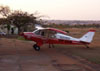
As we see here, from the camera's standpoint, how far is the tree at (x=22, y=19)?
47.4 meters

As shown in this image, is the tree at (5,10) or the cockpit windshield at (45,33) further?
the tree at (5,10)

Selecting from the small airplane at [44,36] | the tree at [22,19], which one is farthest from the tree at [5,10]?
the small airplane at [44,36]

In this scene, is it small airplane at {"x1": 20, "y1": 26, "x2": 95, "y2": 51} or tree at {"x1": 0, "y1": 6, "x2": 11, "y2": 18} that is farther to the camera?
tree at {"x1": 0, "y1": 6, "x2": 11, "y2": 18}

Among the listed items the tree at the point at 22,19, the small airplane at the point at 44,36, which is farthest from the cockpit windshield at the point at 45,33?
the tree at the point at 22,19

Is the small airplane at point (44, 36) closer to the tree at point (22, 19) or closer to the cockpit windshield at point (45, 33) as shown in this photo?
the cockpit windshield at point (45, 33)

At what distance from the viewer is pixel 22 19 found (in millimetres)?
47062

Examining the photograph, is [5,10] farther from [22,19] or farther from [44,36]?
[44,36]

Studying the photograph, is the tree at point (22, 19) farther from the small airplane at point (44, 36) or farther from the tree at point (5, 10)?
the small airplane at point (44, 36)

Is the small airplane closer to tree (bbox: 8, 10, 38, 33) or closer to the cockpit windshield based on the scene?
the cockpit windshield

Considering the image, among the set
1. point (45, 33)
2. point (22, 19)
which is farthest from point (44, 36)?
point (22, 19)

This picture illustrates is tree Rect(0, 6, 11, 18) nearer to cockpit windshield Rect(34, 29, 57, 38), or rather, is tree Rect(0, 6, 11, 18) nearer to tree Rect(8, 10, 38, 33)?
tree Rect(8, 10, 38, 33)

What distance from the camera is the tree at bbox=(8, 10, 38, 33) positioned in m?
47.4

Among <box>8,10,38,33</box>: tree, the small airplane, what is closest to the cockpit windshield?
the small airplane

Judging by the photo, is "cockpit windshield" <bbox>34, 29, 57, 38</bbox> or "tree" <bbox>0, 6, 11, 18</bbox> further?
"tree" <bbox>0, 6, 11, 18</bbox>
